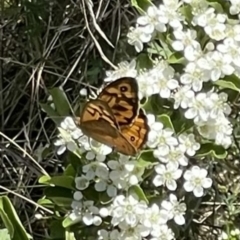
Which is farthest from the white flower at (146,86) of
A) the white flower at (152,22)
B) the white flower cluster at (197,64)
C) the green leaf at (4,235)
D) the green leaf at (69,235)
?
the green leaf at (4,235)

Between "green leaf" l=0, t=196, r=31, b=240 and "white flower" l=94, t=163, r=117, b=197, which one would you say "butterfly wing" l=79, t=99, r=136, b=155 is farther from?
"green leaf" l=0, t=196, r=31, b=240

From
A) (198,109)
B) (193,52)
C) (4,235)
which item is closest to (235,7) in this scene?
(193,52)

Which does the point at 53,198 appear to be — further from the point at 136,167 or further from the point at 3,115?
the point at 3,115

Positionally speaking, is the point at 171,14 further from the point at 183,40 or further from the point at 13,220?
the point at 13,220

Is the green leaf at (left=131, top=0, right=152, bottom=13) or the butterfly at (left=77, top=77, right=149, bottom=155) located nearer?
the butterfly at (left=77, top=77, right=149, bottom=155)

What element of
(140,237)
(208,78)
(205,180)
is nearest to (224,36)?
(208,78)

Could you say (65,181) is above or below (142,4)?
below

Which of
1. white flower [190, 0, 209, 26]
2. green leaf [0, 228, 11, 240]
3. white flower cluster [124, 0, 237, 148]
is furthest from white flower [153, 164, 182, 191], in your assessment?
green leaf [0, 228, 11, 240]
